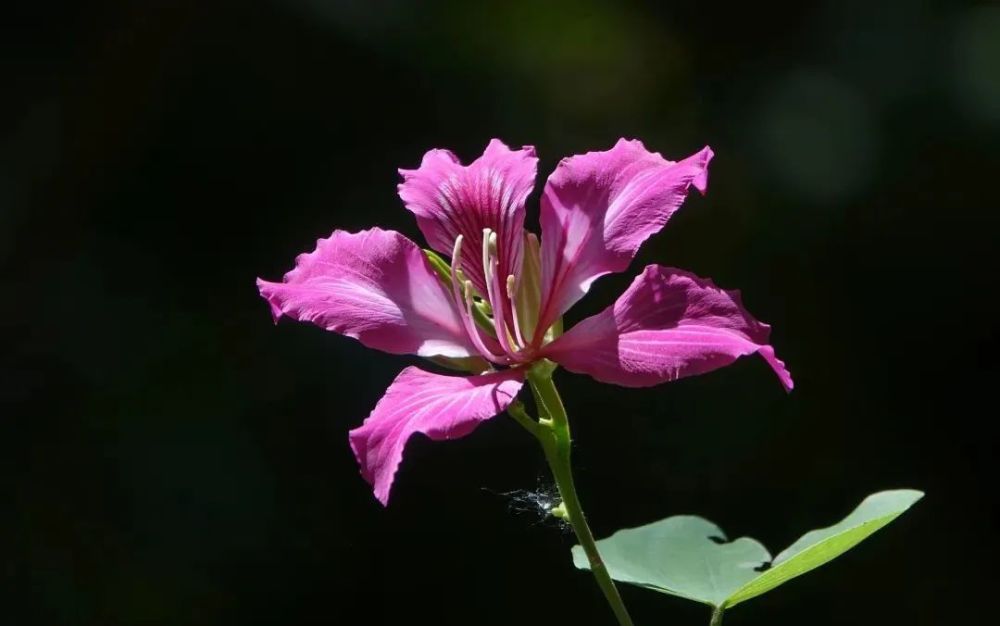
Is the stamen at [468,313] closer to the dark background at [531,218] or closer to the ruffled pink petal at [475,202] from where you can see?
the ruffled pink petal at [475,202]

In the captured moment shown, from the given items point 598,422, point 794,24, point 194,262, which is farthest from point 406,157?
point 794,24

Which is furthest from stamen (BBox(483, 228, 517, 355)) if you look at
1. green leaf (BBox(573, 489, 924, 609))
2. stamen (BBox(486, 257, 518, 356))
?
green leaf (BBox(573, 489, 924, 609))

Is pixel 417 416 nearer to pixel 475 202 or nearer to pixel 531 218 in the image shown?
pixel 475 202

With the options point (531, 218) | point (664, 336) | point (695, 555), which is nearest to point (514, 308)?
point (664, 336)

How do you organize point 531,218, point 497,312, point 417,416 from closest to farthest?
Result: 1. point 417,416
2. point 497,312
3. point 531,218

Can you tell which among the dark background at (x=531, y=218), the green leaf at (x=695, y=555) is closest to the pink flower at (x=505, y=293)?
the green leaf at (x=695, y=555)

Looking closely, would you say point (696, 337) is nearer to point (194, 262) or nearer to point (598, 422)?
point (598, 422)
